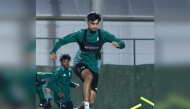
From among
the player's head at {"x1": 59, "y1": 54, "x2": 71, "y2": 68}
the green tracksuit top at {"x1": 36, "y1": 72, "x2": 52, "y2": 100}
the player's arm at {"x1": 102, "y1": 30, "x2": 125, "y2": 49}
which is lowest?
the green tracksuit top at {"x1": 36, "y1": 72, "x2": 52, "y2": 100}

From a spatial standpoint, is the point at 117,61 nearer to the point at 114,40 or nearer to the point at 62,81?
the point at 62,81

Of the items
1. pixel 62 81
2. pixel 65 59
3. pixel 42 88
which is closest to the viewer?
pixel 65 59

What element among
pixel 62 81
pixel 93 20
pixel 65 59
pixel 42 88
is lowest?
pixel 42 88

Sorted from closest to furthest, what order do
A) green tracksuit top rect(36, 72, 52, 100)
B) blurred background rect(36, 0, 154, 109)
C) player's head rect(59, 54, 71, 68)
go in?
player's head rect(59, 54, 71, 68) < green tracksuit top rect(36, 72, 52, 100) < blurred background rect(36, 0, 154, 109)

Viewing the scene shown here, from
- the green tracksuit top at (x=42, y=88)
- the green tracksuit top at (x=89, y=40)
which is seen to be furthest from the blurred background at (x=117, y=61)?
the green tracksuit top at (x=89, y=40)

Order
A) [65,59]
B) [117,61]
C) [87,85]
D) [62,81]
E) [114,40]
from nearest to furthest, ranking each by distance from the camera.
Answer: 1. [87,85]
2. [114,40]
3. [65,59]
4. [62,81]
5. [117,61]

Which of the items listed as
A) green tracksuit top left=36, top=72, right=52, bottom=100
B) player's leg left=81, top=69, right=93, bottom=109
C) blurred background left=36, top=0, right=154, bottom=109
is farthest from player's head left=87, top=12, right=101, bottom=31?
blurred background left=36, top=0, right=154, bottom=109

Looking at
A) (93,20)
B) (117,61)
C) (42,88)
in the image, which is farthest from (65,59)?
(117,61)

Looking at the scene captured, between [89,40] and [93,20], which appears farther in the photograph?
[89,40]

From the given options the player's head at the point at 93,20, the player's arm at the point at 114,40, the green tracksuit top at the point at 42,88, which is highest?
the player's head at the point at 93,20

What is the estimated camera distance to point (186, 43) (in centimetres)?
193

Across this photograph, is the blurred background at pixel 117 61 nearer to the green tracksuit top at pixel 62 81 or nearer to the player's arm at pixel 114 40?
the green tracksuit top at pixel 62 81

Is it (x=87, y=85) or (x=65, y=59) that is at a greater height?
(x=65, y=59)

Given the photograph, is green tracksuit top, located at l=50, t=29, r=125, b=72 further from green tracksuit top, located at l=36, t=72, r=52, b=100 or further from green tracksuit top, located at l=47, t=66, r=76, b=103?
green tracksuit top, located at l=36, t=72, r=52, b=100
